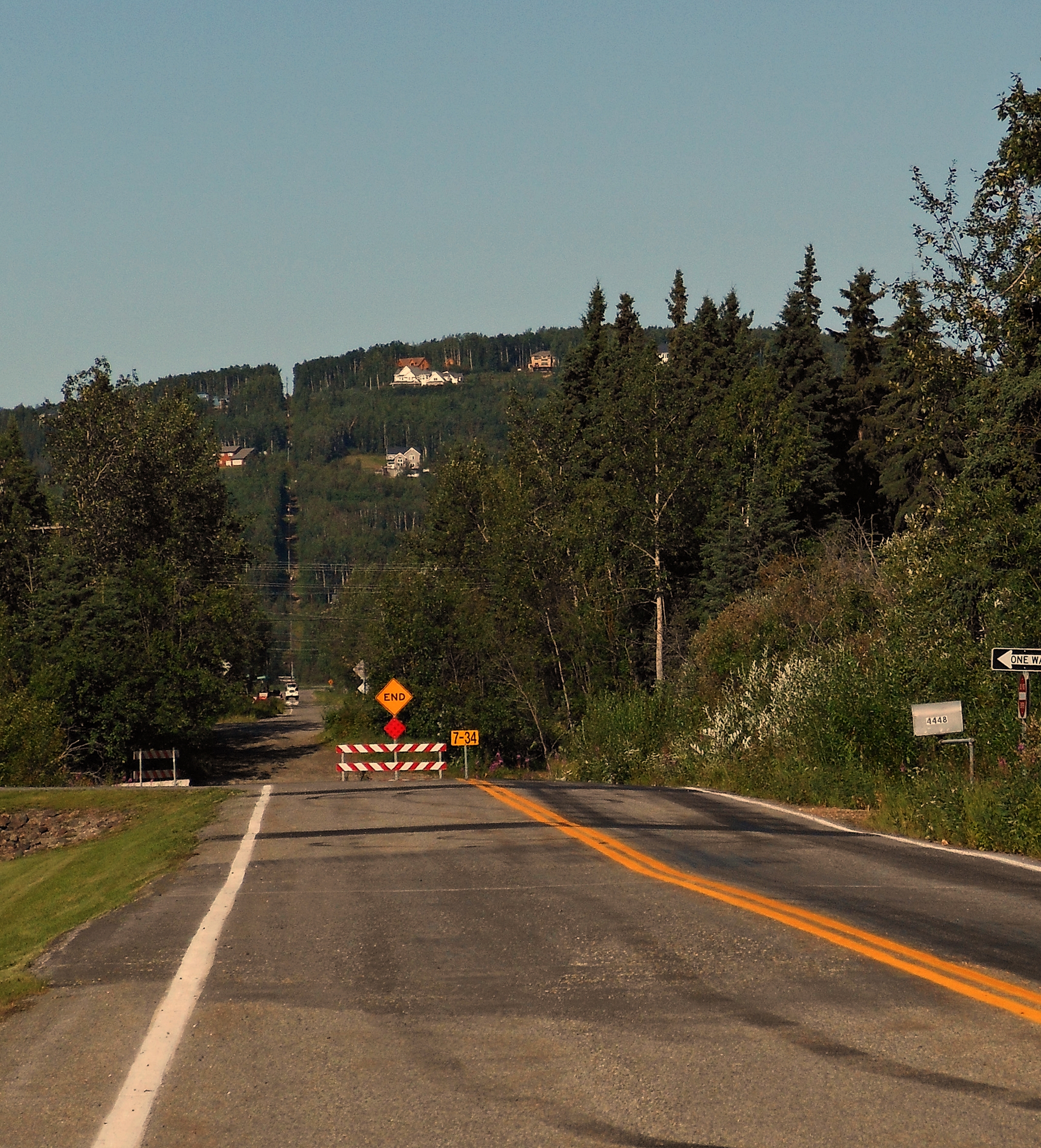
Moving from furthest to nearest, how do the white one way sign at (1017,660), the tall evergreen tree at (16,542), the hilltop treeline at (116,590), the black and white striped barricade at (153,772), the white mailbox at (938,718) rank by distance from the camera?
the tall evergreen tree at (16,542) → the hilltop treeline at (116,590) → the black and white striped barricade at (153,772) → the white mailbox at (938,718) → the white one way sign at (1017,660)

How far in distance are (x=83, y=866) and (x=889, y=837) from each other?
39.6 feet

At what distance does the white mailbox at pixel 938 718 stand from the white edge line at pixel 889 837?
70.9 inches

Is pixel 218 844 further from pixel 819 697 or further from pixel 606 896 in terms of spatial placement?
pixel 819 697

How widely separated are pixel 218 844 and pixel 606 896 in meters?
6.24

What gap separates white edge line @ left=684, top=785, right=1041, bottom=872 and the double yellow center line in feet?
10.9

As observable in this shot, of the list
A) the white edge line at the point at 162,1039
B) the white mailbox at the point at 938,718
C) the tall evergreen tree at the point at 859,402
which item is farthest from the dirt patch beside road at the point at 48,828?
the tall evergreen tree at the point at 859,402

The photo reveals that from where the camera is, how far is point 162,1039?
619 centimetres

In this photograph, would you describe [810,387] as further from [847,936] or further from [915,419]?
[847,936]

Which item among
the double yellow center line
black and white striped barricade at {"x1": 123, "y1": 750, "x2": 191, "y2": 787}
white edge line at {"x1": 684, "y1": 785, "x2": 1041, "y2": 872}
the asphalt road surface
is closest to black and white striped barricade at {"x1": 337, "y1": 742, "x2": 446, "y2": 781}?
white edge line at {"x1": 684, "y1": 785, "x2": 1041, "y2": 872}

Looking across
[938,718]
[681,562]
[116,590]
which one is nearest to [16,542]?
[116,590]

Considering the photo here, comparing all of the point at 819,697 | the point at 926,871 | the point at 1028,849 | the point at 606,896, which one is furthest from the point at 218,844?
the point at 819,697

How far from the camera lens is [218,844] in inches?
580

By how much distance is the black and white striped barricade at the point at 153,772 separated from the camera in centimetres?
4206

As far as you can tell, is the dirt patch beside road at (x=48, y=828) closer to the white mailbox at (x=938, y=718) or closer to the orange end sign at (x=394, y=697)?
the orange end sign at (x=394, y=697)
